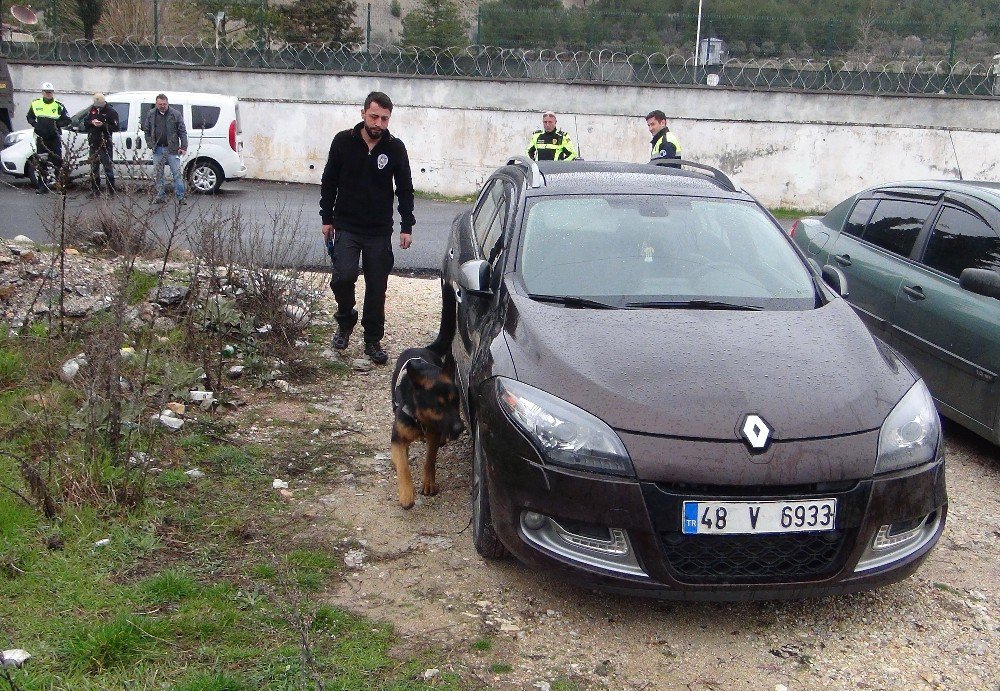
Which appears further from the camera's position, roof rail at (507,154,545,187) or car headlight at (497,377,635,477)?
roof rail at (507,154,545,187)

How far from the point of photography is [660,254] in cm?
457

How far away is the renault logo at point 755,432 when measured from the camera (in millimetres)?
3238

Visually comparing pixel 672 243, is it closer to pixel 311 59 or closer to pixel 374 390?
pixel 374 390

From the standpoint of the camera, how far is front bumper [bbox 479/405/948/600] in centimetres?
322

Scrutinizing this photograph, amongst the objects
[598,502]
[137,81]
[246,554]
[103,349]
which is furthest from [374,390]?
[137,81]

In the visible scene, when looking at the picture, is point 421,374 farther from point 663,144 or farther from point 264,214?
point 264,214

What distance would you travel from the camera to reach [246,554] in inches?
153

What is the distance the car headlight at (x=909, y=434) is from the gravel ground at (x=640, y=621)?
658 millimetres

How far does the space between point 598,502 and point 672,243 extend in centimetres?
182

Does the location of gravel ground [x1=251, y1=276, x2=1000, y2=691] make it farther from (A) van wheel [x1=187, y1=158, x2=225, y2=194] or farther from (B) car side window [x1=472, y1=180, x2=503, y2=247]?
(A) van wheel [x1=187, y1=158, x2=225, y2=194]

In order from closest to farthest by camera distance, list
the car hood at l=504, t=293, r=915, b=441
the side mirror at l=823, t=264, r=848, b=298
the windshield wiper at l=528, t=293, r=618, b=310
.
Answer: the car hood at l=504, t=293, r=915, b=441
the windshield wiper at l=528, t=293, r=618, b=310
the side mirror at l=823, t=264, r=848, b=298

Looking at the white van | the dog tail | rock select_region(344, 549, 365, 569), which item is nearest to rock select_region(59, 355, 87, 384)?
the dog tail

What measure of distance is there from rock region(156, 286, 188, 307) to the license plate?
4704 mm

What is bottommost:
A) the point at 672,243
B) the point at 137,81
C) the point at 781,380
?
the point at 781,380
